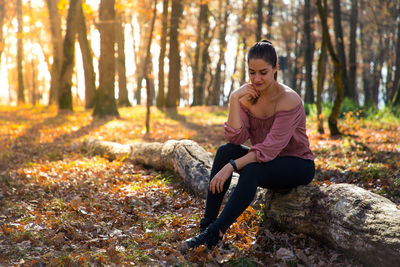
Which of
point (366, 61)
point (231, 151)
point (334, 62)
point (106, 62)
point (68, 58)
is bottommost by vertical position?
point (231, 151)

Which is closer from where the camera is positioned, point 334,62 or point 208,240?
Answer: point 208,240

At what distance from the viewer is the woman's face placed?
3459 millimetres

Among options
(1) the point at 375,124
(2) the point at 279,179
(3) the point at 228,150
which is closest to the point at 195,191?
(3) the point at 228,150

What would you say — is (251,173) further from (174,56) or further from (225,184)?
(174,56)

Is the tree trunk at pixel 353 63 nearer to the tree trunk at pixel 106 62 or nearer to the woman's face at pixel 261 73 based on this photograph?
the tree trunk at pixel 106 62

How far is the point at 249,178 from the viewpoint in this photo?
337 centimetres

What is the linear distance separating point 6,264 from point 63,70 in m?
15.2

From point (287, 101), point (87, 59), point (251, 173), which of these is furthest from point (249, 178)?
point (87, 59)

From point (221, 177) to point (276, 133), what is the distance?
69cm

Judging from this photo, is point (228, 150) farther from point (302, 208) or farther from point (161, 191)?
point (161, 191)

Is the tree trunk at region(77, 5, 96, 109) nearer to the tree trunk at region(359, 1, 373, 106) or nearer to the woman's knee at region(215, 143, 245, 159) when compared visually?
the woman's knee at region(215, 143, 245, 159)

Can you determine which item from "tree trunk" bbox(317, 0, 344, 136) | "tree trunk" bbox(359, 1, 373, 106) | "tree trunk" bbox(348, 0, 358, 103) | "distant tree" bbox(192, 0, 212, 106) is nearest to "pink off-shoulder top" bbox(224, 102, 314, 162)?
"tree trunk" bbox(317, 0, 344, 136)

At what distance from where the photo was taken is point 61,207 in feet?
15.8

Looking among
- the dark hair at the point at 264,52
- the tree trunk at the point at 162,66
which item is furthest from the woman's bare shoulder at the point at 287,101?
the tree trunk at the point at 162,66
